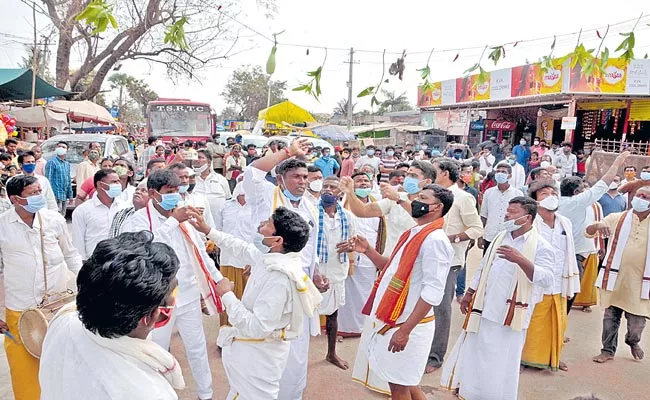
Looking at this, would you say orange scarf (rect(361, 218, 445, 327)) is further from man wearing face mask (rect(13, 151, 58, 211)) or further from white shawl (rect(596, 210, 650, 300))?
man wearing face mask (rect(13, 151, 58, 211))

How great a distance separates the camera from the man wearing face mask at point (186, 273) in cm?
351

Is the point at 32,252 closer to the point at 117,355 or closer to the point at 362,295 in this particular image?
the point at 117,355

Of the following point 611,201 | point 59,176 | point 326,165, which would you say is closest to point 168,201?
point 611,201

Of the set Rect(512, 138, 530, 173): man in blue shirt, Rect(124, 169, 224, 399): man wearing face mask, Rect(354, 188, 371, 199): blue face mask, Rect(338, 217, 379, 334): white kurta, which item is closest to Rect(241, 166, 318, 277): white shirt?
Rect(124, 169, 224, 399): man wearing face mask

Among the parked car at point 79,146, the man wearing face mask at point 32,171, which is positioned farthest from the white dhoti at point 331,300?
the parked car at point 79,146

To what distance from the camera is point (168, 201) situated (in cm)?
361

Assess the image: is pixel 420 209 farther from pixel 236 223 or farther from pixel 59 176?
pixel 59 176

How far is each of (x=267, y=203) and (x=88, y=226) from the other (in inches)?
59.0

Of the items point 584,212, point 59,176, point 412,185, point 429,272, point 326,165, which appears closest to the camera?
point 429,272

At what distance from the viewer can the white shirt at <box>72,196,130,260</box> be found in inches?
168

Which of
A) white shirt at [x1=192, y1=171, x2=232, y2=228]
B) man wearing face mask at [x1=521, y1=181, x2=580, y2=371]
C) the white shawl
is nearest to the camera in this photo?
man wearing face mask at [x1=521, y1=181, x2=580, y2=371]

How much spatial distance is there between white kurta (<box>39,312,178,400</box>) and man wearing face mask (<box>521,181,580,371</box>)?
3.82 m

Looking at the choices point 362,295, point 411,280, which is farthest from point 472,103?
point 411,280

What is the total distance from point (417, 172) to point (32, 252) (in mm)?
3048
